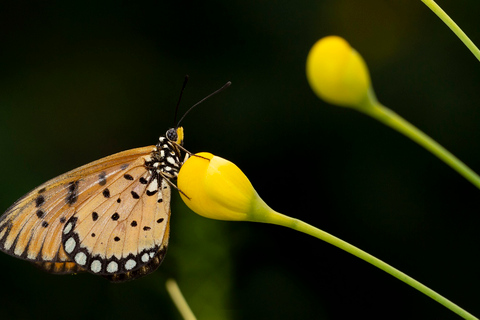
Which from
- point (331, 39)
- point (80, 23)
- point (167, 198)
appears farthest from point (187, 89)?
point (331, 39)

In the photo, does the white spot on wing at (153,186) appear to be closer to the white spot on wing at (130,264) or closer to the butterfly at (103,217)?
the butterfly at (103,217)

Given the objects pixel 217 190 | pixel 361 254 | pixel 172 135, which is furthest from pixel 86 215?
pixel 361 254

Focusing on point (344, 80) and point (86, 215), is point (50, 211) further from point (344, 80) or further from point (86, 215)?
point (344, 80)

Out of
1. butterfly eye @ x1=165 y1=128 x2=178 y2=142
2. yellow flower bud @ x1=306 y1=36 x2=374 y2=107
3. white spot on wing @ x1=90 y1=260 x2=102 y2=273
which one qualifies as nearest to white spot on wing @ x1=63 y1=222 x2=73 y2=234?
white spot on wing @ x1=90 y1=260 x2=102 y2=273

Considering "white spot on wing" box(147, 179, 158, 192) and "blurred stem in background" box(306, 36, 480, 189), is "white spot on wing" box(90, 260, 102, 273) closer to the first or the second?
"white spot on wing" box(147, 179, 158, 192)

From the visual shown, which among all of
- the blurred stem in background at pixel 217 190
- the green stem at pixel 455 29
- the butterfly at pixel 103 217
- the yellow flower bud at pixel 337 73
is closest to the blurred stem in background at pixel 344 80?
the yellow flower bud at pixel 337 73

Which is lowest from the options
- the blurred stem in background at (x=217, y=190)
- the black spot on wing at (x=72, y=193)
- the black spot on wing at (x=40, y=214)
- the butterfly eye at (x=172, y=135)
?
the black spot on wing at (x=40, y=214)
